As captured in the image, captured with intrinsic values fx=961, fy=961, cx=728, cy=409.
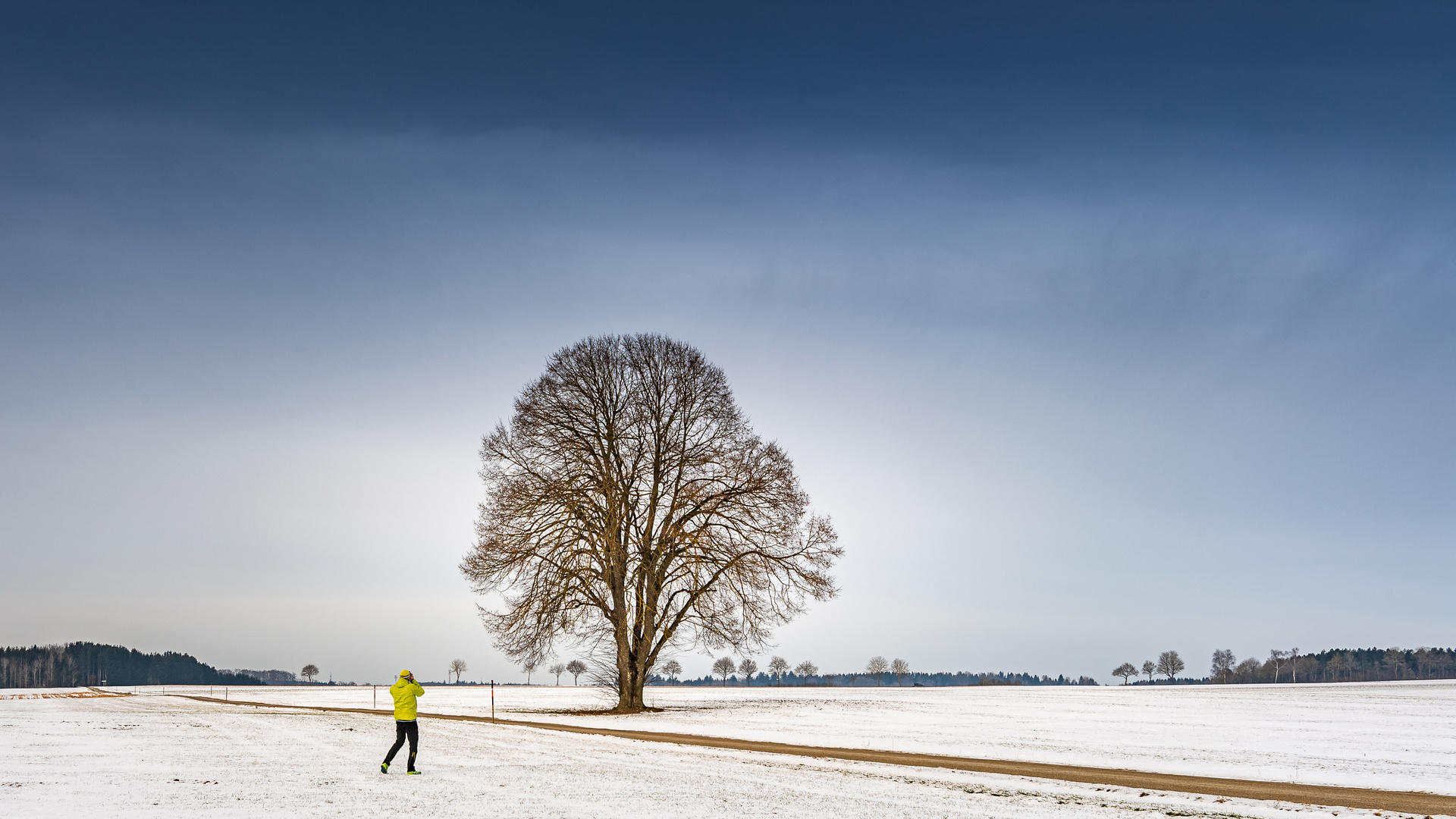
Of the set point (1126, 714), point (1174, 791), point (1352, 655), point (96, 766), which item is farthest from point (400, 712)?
point (1352, 655)

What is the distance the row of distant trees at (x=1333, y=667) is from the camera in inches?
6186

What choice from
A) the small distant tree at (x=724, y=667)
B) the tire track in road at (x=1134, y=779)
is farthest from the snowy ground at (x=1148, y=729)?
the small distant tree at (x=724, y=667)

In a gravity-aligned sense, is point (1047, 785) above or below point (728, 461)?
below

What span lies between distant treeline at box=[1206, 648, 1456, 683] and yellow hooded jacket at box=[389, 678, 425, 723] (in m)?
169

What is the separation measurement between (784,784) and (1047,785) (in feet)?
16.0

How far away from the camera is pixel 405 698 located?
57.8ft

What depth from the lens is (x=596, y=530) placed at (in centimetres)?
3888

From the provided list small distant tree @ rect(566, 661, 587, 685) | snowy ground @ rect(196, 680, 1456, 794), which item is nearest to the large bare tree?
snowy ground @ rect(196, 680, 1456, 794)

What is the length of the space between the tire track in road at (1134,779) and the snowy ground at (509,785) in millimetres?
1094

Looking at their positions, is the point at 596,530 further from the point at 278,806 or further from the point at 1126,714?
the point at 278,806

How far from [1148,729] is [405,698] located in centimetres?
2533

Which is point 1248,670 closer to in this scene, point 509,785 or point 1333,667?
point 1333,667

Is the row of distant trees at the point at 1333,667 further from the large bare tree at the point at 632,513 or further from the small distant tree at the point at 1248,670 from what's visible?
the large bare tree at the point at 632,513

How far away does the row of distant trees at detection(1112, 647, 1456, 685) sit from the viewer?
157m
